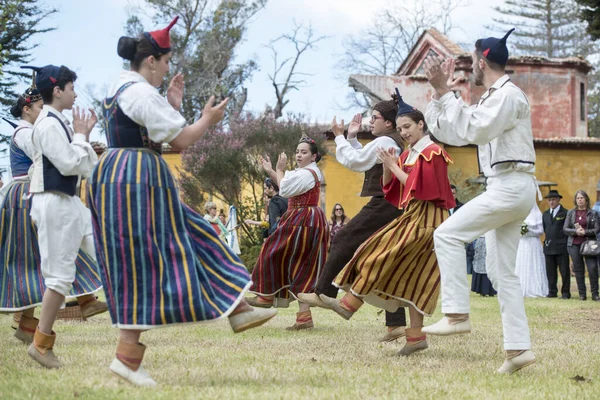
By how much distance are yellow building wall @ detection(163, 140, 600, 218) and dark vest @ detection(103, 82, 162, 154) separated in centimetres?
2239

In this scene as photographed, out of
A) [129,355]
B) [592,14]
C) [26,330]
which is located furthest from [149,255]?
[592,14]

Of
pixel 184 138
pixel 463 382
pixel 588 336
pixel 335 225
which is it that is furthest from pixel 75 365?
pixel 335 225

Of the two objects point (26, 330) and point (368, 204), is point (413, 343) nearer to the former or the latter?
point (368, 204)

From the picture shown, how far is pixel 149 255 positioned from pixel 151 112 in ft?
2.56

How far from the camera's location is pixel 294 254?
856cm

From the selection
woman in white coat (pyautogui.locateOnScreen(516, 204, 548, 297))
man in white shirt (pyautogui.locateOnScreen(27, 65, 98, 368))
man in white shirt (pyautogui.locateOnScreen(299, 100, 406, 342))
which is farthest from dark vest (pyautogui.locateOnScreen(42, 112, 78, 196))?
woman in white coat (pyautogui.locateOnScreen(516, 204, 548, 297))

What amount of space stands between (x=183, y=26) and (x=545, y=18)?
20.2 metres

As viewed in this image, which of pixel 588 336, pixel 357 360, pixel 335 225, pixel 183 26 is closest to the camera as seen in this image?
pixel 357 360

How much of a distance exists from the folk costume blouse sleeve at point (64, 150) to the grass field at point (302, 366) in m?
1.29

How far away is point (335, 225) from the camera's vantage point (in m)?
17.3

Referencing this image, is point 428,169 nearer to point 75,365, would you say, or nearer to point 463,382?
point 463,382

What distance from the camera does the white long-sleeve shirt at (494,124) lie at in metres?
5.27

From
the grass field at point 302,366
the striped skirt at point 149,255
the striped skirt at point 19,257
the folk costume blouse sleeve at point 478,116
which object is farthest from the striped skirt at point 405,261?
the striped skirt at point 19,257

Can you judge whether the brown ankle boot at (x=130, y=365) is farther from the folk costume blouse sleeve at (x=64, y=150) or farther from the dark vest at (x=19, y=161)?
the dark vest at (x=19, y=161)
